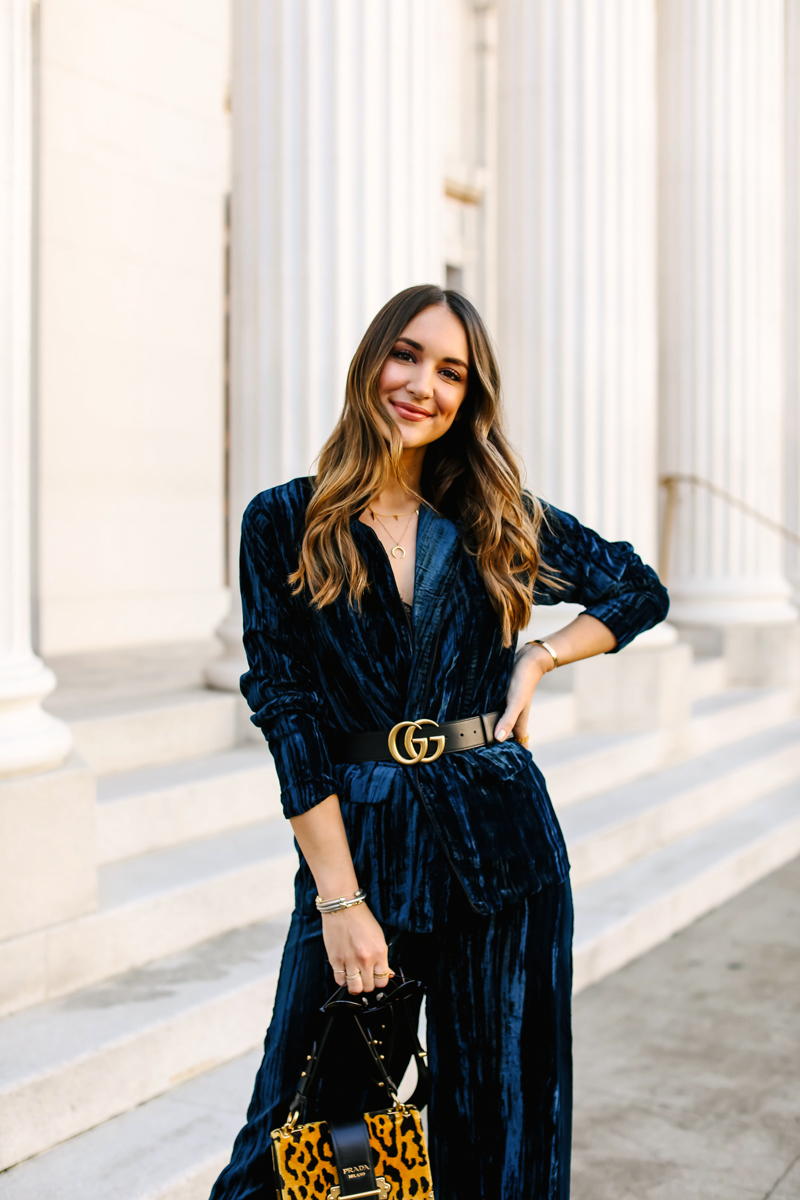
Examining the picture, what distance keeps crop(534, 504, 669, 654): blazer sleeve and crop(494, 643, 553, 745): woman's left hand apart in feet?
0.37

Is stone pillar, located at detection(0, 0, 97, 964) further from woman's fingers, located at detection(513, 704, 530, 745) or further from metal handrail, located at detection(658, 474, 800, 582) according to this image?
metal handrail, located at detection(658, 474, 800, 582)

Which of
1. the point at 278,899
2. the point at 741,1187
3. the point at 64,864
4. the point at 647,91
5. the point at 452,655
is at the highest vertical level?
the point at 647,91

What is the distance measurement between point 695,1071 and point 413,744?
2.61 m

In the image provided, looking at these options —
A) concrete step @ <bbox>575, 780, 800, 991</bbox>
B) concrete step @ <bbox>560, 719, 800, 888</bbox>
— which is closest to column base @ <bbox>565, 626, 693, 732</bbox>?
concrete step @ <bbox>560, 719, 800, 888</bbox>

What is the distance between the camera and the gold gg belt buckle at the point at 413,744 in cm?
206

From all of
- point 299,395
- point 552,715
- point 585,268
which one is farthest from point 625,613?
point 585,268

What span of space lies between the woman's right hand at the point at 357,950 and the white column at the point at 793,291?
9861 mm

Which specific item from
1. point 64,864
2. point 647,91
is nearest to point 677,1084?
point 64,864

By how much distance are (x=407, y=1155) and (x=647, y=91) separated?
6.75 metres

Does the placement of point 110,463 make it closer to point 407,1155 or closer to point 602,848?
point 602,848

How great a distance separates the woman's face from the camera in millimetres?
2100

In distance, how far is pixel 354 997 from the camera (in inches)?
78.1

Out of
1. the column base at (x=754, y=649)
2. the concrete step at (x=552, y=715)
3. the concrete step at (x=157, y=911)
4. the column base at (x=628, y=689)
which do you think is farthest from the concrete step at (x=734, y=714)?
the concrete step at (x=157, y=911)

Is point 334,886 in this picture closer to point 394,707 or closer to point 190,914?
point 394,707
